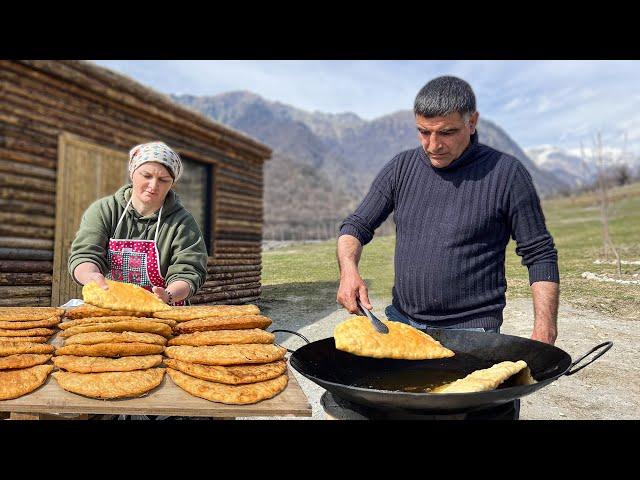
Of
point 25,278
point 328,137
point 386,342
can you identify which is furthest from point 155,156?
point 328,137

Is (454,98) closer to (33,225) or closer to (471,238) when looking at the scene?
(471,238)

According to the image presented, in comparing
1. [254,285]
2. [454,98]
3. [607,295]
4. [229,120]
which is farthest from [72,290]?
[229,120]

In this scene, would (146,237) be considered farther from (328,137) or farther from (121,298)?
(328,137)

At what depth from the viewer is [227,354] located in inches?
73.0

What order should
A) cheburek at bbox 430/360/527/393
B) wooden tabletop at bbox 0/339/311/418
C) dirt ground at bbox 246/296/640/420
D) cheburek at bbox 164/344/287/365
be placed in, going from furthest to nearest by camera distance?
dirt ground at bbox 246/296/640/420, cheburek at bbox 164/344/287/365, wooden tabletop at bbox 0/339/311/418, cheburek at bbox 430/360/527/393

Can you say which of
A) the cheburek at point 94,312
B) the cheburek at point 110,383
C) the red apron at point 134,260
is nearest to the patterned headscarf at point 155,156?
the red apron at point 134,260

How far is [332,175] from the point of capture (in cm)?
12875

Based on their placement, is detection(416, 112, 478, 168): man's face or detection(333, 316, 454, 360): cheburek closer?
detection(333, 316, 454, 360): cheburek

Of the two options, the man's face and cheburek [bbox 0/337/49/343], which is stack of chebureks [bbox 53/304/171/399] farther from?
the man's face

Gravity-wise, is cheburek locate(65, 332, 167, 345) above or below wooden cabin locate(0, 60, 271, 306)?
below


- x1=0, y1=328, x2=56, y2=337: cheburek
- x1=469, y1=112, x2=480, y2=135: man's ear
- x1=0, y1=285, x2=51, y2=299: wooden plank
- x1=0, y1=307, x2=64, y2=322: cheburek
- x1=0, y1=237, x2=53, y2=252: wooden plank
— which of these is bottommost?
x1=0, y1=285, x2=51, y2=299: wooden plank

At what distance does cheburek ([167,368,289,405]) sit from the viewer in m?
1.64

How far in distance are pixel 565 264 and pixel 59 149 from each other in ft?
22.0

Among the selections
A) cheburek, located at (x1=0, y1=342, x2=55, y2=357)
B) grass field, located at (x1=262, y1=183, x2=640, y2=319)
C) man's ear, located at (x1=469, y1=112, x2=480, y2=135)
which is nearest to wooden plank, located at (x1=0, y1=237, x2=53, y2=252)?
grass field, located at (x1=262, y1=183, x2=640, y2=319)
